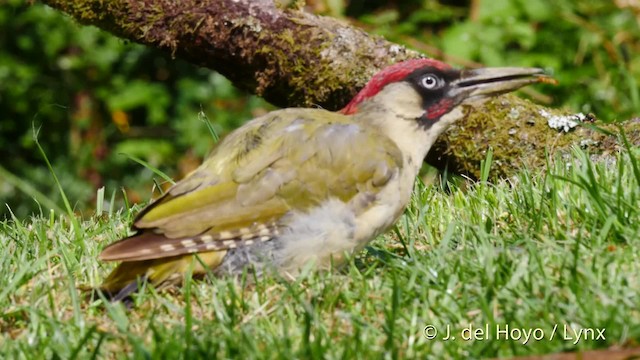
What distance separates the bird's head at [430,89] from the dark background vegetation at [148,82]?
3.72 meters

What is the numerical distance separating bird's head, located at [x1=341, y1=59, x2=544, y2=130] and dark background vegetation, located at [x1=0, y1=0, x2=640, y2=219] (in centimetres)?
372

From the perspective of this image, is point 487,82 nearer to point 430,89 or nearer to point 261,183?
point 430,89

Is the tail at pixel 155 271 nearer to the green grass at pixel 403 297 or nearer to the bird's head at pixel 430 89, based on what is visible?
the green grass at pixel 403 297

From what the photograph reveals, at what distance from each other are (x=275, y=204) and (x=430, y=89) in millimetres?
798

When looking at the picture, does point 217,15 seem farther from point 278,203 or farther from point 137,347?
point 137,347

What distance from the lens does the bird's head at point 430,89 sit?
173 inches

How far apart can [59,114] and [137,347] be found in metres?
6.39

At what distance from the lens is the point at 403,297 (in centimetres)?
363

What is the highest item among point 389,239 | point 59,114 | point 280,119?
point 280,119

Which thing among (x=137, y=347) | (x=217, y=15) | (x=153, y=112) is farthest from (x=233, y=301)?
(x=153, y=112)

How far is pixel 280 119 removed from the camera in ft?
14.1

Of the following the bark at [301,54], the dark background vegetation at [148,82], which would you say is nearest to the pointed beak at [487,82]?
the bark at [301,54]

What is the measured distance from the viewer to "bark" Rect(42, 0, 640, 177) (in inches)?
218

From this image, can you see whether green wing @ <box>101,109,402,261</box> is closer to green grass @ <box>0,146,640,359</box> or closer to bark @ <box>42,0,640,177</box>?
green grass @ <box>0,146,640,359</box>
